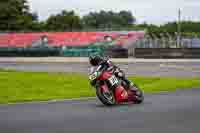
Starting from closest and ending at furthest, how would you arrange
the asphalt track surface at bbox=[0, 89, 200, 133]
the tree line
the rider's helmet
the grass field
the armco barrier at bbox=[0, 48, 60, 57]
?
the asphalt track surface at bbox=[0, 89, 200, 133], the rider's helmet, the grass field, the armco barrier at bbox=[0, 48, 60, 57], the tree line

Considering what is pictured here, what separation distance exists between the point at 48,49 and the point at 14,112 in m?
46.5

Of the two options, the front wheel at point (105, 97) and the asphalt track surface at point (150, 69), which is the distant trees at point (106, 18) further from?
the front wheel at point (105, 97)

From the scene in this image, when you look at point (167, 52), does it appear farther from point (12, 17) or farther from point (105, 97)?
point (12, 17)

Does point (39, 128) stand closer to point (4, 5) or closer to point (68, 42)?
point (68, 42)

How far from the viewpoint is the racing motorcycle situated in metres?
11.8

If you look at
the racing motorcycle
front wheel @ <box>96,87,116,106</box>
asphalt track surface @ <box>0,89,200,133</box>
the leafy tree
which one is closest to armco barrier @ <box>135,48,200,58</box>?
asphalt track surface @ <box>0,89,200,133</box>

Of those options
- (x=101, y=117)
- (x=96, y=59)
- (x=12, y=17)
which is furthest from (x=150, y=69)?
(x=12, y=17)

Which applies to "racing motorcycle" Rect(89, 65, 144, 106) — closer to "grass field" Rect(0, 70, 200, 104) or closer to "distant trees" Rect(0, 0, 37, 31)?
"grass field" Rect(0, 70, 200, 104)

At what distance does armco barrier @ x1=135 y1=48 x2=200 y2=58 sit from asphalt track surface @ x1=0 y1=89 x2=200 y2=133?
33.8 metres

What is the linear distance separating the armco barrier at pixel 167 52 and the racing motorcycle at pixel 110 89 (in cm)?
3489

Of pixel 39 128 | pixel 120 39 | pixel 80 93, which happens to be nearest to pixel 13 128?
pixel 39 128

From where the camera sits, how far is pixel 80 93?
1631 cm

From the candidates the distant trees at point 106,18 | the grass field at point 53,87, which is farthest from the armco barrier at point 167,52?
the distant trees at point 106,18

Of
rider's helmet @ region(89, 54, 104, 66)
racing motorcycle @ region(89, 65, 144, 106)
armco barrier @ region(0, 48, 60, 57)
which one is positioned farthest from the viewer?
armco barrier @ region(0, 48, 60, 57)
